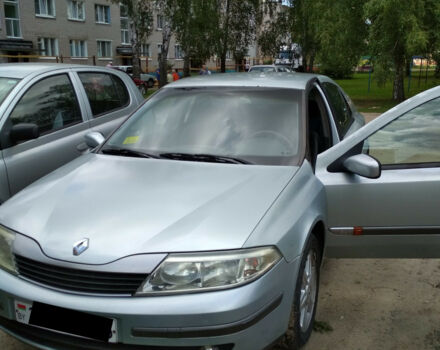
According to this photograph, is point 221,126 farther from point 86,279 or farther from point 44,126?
point 44,126

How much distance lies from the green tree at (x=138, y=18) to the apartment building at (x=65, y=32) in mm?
6841

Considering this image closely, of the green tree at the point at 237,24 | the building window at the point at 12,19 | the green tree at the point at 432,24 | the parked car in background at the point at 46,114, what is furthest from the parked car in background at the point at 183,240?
the building window at the point at 12,19

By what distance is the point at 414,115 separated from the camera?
10.3 ft

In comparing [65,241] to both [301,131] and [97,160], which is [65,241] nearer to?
[97,160]

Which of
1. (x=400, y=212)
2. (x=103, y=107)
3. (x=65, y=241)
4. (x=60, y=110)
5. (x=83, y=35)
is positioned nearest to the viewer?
(x=65, y=241)

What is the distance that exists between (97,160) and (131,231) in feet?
3.68

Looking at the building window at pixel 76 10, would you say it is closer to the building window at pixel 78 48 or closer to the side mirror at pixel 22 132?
the building window at pixel 78 48

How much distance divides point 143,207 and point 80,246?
41 centimetres

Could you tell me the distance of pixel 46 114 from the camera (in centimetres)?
454

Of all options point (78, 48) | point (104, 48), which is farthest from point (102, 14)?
point (78, 48)

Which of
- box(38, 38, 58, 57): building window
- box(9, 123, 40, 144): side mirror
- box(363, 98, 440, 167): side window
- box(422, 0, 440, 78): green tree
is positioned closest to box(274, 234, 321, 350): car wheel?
box(363, 98, 440, 167): side window

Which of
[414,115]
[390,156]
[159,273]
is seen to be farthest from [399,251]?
[159,273]

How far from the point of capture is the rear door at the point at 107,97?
16.7ft

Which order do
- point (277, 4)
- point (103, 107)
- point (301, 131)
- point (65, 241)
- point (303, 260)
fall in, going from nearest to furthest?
point (65, 241), point (303, 260), point (301, 131), point (103, 107), point (277, 4)
